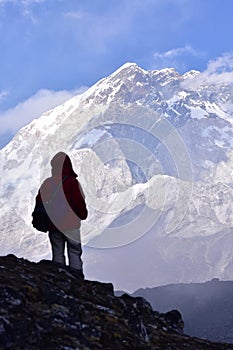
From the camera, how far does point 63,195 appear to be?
20344mm

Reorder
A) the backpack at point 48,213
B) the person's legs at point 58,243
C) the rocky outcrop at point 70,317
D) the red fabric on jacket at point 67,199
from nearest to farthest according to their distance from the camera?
the rocky outcrop at point 70,317 < the red fabric on jacket at point 67,199 < the backpack at point 48,213 < the person's legs at point 58,243

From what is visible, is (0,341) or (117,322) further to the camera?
(117,322)

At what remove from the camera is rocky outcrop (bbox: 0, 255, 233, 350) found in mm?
13703

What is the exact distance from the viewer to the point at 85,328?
49.0 feet

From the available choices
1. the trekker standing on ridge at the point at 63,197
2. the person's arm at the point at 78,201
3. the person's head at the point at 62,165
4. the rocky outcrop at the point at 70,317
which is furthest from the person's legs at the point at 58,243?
the person's head at the point at 62,165

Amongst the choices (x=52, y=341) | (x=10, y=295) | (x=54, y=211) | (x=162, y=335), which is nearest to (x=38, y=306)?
(x=10, y=295)

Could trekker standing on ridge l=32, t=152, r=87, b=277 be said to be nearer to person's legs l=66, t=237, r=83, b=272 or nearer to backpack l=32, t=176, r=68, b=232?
backpack l=32, t=176, r=68, b=232

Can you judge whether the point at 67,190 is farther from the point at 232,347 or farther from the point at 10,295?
the point at 232,347

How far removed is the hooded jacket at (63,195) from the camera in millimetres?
20328

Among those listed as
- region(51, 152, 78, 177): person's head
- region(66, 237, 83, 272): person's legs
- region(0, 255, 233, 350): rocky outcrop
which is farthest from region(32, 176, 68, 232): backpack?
region(0, 255, 233, 350): rocky outcrop

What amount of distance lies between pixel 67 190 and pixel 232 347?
7.67 metres

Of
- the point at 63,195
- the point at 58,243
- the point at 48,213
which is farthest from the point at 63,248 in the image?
the point at 63,195

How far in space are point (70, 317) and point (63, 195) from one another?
6.03 meters

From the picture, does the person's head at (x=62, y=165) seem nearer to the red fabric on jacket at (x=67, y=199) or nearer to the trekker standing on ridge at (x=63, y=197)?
the trekker standing on ridge at (x=63, y=197)
